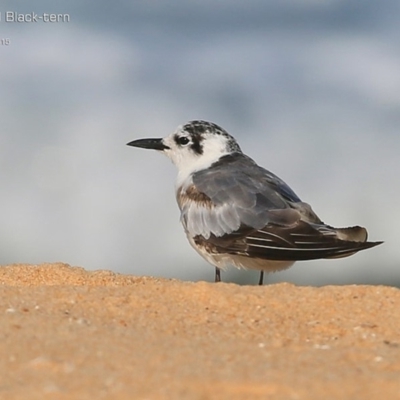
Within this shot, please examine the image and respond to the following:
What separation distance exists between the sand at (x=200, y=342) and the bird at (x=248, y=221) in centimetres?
117

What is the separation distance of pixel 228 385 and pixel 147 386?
32cm

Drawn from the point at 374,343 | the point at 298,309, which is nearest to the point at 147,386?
the point at 374,343

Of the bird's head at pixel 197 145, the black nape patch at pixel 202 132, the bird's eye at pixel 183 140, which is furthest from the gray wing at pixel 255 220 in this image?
the bird's eye at pixel 183 140

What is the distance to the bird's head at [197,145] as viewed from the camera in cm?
950

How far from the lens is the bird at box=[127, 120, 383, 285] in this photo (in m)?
7.65

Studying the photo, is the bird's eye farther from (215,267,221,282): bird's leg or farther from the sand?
the sand

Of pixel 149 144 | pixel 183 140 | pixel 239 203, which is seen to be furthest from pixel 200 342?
pixel 149 144

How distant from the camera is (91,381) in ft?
12.6

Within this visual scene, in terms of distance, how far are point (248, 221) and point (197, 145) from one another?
1.77 metres

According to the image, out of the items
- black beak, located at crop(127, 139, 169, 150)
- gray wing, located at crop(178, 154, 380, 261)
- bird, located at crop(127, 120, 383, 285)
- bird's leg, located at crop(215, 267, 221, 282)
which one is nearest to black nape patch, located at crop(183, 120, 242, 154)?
bird, located at crop(127, 120, 383, 285)

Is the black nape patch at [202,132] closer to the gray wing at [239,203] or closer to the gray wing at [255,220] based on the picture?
the gray wing at [255,220]

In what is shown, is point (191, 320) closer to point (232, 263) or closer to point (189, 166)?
point (232, 263)

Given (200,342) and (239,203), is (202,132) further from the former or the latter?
(200,342)

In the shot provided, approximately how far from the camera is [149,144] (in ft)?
32.9
